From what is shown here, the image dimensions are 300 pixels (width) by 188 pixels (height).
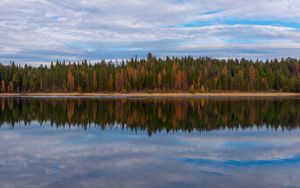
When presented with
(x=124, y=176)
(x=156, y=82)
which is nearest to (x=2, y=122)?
(x=124, y=176)

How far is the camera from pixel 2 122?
35.9 m

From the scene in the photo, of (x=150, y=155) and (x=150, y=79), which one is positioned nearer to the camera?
(x=150, y=155)

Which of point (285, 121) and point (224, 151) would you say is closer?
point (224, 151)

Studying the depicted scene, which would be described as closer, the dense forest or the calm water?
the calm water

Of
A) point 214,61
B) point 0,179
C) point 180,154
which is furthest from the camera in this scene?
point 214,61

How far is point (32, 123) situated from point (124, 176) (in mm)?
22097

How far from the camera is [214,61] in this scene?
184 meters

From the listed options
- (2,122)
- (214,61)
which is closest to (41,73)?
(214,61)

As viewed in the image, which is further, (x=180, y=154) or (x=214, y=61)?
(x=214, y=61)

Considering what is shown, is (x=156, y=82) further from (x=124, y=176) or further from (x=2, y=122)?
(x=124, y=176)

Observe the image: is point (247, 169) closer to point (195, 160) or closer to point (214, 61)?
point (195, 160)

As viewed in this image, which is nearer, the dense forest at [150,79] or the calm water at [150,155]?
the calm water at [150,155]

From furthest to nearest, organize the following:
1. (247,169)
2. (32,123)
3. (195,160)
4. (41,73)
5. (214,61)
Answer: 1. (214,61)
2. (41,73)
3. (32,123)
4. (195,160)
5. (247,169)

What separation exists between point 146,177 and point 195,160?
12.8 feet
